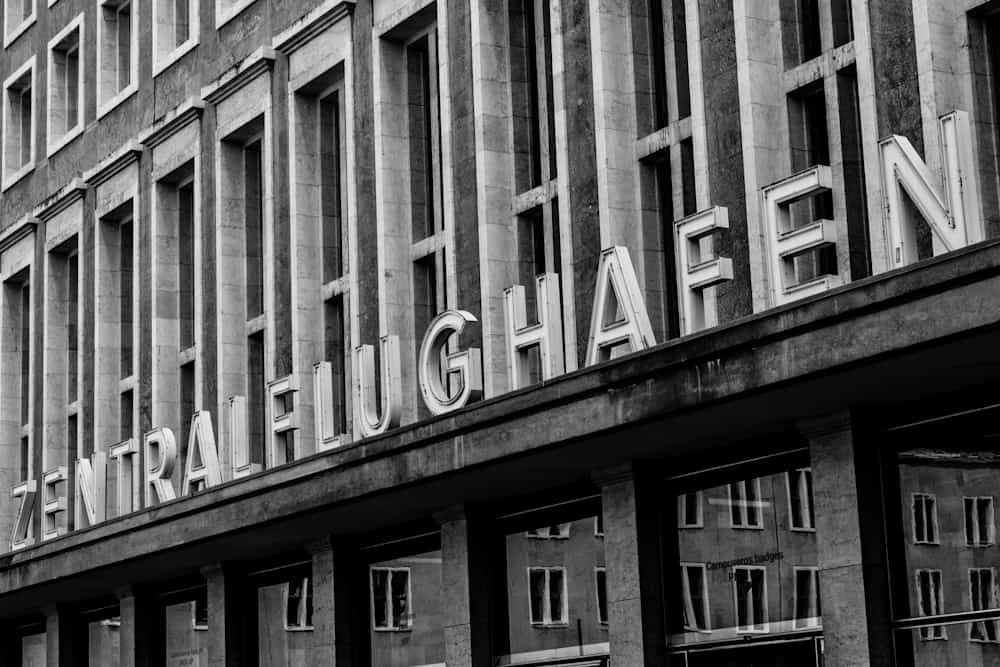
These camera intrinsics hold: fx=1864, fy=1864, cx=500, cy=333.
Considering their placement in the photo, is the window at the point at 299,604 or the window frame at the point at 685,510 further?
the window at the point at 299,604

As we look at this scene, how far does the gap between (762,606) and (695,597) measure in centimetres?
120

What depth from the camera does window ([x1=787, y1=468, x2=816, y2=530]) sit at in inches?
762

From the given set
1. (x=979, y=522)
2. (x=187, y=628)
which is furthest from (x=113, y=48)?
(x=979, y=522)

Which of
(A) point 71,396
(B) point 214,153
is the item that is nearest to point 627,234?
(B) point 214,153

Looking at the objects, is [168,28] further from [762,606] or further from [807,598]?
[807,598]

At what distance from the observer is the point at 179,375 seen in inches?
1247

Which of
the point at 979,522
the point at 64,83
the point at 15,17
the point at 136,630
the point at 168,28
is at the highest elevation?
the point at 15,17

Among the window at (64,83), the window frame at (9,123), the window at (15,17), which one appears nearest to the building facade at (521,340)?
the window at (64,83)

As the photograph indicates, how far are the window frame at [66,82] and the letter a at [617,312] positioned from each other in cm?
1837

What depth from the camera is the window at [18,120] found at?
3900 cm

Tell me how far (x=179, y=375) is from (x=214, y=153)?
389cm

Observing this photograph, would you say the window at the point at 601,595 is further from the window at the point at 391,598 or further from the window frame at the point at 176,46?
the window frame at the point at 176,46

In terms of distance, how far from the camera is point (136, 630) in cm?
3131

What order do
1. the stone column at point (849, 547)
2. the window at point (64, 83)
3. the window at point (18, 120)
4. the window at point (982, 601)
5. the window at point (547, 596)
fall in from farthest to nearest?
the window at point (18, 120) < the window at point (64, 83) < the window at point (547, 596) < the stone column at point (849, 547) < the window at point (982, 601)
